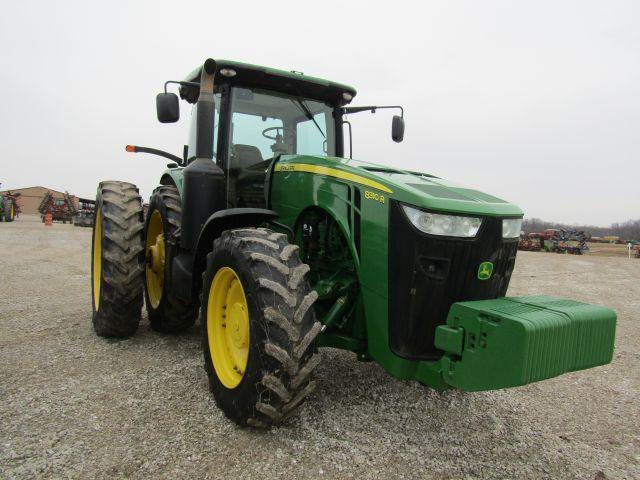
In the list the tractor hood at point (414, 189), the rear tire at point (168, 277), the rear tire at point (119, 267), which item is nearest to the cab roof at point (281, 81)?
the tractor hood at point (414, 189)

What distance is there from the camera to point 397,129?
4340 millimetres

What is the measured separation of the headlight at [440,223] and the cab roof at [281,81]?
6.08ft

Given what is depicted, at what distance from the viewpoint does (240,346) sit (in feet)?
9.59

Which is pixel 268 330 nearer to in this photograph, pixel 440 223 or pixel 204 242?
pixel 440 223

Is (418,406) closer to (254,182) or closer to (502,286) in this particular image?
(502,286)

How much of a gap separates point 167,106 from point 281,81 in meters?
0.94

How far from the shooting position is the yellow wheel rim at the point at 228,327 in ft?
9.46

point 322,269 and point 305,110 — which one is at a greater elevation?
point 305,110

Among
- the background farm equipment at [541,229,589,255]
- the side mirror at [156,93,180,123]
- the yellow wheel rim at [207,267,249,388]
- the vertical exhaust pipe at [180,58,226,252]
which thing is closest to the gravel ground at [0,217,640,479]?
the yellow wheel rim at [207,267,249,388]

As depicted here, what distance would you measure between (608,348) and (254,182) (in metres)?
2.62

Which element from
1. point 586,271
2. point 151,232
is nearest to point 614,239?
point 586,271

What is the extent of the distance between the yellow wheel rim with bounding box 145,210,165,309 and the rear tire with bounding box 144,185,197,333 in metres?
0.02


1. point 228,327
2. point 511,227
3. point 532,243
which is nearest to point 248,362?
point 228,327

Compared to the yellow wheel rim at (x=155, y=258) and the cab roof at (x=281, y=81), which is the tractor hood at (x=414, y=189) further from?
the yellow wheel rim at (x=155, y=258)
